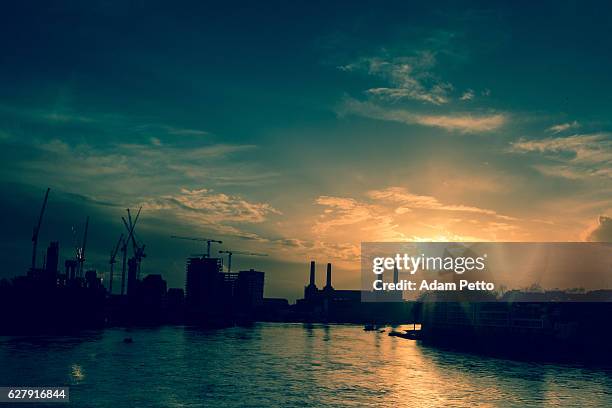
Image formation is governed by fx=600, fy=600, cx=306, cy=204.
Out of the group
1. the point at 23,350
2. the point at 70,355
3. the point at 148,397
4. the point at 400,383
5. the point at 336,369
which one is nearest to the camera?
the point at 148,397

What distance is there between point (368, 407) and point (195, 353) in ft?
305

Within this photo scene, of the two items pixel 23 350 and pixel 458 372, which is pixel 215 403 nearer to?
pixel 458 372

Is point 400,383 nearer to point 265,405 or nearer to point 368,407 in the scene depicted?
point 368,407

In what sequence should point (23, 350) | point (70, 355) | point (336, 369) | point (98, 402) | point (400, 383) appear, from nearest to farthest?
point (98, 402), point (400, 383), point (336, 369), point (70, 355), point (23, 350)

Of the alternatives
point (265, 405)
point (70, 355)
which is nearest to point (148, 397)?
point (265, 405)

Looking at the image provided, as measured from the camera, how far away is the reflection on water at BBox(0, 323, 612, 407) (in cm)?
8675

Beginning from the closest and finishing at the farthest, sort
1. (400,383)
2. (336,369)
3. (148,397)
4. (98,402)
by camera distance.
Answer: (98,402)
(148,397)
(400,383)
(336,369)

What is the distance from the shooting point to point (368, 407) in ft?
265

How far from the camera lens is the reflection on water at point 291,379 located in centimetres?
8675

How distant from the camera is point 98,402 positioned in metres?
79.6

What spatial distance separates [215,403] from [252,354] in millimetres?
83072

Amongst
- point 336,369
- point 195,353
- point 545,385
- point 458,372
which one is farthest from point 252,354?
point 545,385

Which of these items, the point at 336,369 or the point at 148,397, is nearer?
the point at 148,397

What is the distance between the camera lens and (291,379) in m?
109
